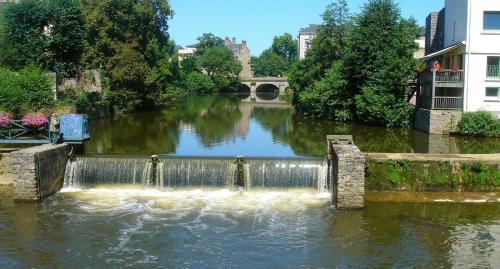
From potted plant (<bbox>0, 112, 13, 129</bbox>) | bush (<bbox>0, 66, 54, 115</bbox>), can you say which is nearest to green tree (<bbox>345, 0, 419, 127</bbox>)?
bush (<bbox>0, 66, 54, 115</bbox>)

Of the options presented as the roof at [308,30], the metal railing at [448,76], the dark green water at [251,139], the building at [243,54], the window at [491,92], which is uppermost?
the roof at [308,30]

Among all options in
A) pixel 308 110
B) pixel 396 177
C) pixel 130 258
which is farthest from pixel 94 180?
pixel 308 110

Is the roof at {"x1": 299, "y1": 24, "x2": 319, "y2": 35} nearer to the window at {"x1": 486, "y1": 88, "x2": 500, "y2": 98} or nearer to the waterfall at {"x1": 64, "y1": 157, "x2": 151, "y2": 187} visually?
the window at {"x1": 486, "y1": 88, "x2": 500, "y2": 98}

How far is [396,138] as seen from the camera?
29.9 m

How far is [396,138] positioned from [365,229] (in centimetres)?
1664

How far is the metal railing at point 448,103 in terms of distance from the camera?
32375mm

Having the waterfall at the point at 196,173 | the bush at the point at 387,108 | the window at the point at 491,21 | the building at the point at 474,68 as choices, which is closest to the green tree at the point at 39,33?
the waterfall at the point at 196,173

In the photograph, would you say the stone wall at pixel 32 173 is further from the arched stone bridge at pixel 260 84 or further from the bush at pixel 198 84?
the arched stone bridge at pixel 260 84

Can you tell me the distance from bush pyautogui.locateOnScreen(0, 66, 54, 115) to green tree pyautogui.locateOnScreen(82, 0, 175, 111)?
14532 millimetres

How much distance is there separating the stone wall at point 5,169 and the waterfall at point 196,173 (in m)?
2.05

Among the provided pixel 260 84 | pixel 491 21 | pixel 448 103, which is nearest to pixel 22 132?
pixel 448 103

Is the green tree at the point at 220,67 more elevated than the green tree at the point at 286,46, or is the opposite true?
the green tree at the point at 286,46

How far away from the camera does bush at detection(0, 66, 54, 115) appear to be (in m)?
25.8

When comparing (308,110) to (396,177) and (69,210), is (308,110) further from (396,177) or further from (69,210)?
(69,210)
